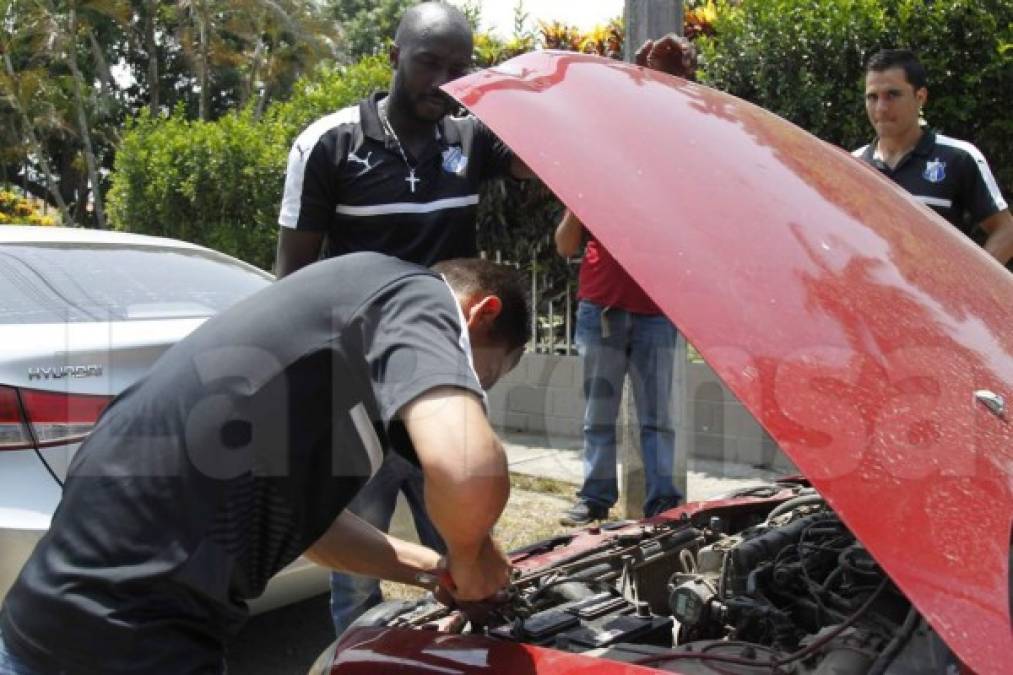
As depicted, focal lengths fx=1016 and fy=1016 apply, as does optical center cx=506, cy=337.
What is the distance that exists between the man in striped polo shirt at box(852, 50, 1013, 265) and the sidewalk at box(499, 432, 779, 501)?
1.83 metres

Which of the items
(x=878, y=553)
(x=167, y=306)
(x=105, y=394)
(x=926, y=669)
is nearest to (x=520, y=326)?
(x=878, y=553)

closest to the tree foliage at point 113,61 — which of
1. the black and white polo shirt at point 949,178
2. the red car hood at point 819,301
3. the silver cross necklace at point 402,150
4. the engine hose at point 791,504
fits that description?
the black and white polo shirt at point 949,178

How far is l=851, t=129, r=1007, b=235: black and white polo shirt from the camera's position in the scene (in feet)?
13.5

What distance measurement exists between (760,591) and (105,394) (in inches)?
76.8

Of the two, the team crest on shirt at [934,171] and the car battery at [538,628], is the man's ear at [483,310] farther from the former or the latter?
the team crest on shirt at [934,171]

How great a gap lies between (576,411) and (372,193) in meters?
4.04

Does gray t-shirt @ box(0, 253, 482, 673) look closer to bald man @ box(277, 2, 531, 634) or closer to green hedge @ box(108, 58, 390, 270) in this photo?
bald man @ box(277, 2, 531, 634)

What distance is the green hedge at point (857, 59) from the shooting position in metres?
4.94

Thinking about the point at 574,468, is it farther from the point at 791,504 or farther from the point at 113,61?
the point at 113,61

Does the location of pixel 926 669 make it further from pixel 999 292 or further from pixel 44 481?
pixel 44 481

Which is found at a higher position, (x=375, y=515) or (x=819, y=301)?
(x=819, y=301)

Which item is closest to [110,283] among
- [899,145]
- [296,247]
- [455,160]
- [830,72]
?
[296,247]

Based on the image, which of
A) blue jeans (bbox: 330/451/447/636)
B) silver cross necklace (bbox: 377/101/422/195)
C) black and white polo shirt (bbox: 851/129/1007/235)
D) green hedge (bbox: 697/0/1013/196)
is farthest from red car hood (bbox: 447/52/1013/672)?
green hedge (bbox: 697/0/1013/196)

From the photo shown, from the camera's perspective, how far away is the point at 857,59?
17.5 ft
